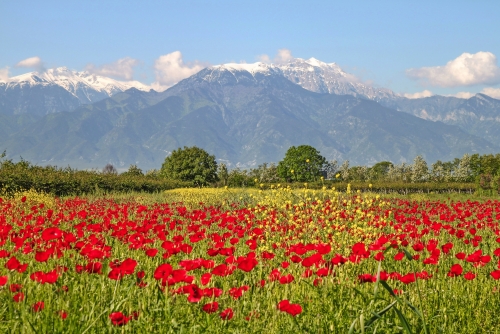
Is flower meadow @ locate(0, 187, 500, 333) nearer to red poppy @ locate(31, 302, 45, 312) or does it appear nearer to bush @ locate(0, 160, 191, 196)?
red poppy @ locate(31, 302, 45, 312)

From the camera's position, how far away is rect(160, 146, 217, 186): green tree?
6950cm

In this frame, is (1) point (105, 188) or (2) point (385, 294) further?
(1) point (105, 188)

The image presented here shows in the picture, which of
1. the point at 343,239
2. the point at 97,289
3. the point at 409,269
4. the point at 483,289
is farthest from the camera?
the point at 343,239

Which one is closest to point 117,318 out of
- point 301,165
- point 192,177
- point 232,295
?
point 232,295

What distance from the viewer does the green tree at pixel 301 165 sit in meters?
97.1

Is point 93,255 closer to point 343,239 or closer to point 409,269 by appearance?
point 409,269

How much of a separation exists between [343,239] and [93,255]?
244 inches

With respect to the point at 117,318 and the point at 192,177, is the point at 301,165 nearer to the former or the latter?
the point at 192,177

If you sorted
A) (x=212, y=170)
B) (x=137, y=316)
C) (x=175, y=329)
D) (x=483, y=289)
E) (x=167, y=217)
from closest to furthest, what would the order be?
1. (x=175, y=329)
2. (x=137, y=316)
3. (x=483, y=289)
4. (x=167, y=217)
5. (x=212, y=170)

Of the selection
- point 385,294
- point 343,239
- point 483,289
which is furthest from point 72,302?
point 343,239

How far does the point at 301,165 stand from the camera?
97375mm

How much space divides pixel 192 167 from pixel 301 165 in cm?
3246

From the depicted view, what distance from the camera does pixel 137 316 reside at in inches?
155

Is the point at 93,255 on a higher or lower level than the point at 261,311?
higher
